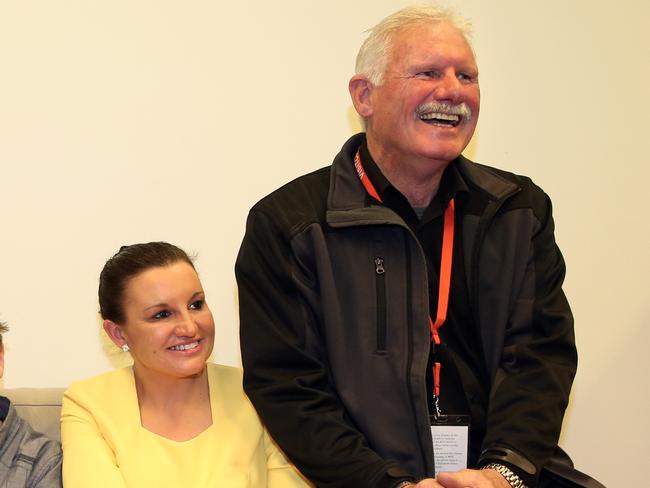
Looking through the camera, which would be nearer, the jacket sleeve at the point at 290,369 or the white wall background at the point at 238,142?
the jacket sleeve at the point at 290,369

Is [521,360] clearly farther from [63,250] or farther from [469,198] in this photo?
[63,250]

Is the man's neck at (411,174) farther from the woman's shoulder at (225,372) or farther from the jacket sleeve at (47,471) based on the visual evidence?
the jacket sleeve at (47,471)

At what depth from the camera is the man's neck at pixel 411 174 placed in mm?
2324

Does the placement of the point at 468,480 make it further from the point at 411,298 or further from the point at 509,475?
the point at 411,298

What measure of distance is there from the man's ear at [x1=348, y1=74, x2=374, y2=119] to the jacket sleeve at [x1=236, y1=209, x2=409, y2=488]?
0.40 meters

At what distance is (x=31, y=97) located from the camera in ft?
8.87

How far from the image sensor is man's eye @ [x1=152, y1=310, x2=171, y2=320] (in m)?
2.32

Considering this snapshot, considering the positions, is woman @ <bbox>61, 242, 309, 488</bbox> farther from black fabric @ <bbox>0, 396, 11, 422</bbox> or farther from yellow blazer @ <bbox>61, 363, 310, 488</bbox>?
black fabric @ <bbox>0, 396, 11, 422</bbox>

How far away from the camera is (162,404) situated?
2373 mm

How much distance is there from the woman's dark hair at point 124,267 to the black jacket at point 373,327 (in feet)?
0.74

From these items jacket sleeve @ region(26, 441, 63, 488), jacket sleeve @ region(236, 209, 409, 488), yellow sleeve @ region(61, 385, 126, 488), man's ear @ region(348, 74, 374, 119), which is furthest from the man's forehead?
jacket sleeve @ region(26, 441, 63, 488)

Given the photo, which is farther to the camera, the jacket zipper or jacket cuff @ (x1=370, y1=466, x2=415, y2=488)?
the jacket zipper

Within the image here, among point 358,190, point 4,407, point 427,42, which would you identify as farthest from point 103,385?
point 427,42

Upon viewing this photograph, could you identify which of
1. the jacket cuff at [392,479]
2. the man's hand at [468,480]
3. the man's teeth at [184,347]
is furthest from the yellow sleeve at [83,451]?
the man's hand at [468,480]
